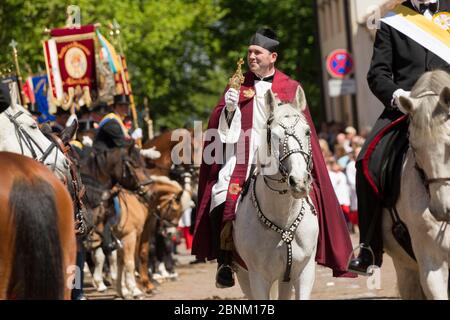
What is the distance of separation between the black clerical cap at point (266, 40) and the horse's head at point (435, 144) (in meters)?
2.14

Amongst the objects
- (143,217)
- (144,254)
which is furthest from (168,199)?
(143,217)

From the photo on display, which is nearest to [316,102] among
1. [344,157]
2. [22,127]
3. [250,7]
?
[250,7]

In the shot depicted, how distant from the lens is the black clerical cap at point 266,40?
36.4 feet

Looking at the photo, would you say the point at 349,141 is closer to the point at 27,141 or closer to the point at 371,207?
the point at 27,141

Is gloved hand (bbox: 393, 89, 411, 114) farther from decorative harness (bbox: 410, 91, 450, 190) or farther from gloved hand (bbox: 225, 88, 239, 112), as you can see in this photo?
gloved hand (bbox: 225, 88, 239, 112)

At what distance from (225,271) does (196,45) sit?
4453 centimetres

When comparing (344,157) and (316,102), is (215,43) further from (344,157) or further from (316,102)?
(344,157)

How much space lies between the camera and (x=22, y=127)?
10.8 meters

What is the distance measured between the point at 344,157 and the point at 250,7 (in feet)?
92.5

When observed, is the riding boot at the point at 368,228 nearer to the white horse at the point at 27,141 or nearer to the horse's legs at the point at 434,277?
the horse's legs at the point at 434,277

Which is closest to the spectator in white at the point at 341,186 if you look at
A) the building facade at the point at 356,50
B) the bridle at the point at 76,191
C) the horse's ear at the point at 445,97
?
the building facade at the point at 356,50

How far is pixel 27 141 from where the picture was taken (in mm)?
10773

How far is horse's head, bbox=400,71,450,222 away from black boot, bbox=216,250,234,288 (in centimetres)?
231
